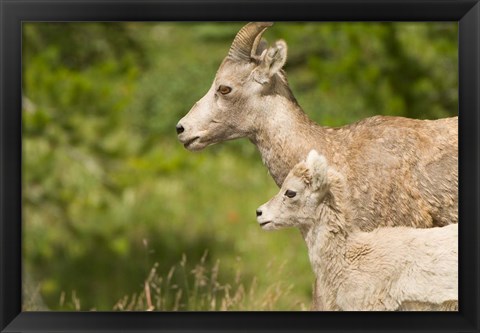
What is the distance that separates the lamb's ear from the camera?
5875 millimetres

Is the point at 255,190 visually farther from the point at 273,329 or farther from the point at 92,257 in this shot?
the point at 273,329

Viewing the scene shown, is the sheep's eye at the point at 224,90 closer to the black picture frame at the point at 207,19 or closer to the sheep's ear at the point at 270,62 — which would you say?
the sheep's ear at the point at 270,62

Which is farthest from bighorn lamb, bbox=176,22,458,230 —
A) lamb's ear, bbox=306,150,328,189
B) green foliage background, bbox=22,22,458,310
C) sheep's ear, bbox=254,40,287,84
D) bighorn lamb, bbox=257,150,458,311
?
green foliage background, bbox=22,22,458,310

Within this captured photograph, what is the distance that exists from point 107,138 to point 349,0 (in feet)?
22.1

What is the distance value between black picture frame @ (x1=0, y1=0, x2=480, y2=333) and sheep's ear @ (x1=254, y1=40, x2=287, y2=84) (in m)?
0.28

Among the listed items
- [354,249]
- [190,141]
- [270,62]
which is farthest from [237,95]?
[354,249]

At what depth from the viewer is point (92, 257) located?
18078 mm

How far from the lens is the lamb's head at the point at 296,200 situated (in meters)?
5.93

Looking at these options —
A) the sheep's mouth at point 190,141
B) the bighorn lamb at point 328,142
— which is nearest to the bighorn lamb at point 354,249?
the bighorn lamb at point 328,142

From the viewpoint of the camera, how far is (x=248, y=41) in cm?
614

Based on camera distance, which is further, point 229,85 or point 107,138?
point 107,138

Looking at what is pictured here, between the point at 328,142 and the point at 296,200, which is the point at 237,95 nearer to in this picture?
the point at 328,142

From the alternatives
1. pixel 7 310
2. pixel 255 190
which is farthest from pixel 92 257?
pixel 7 310

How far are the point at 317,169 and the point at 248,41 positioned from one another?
0.90 m
